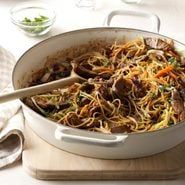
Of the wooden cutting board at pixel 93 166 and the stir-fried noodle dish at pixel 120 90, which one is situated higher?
the stir-fried noodle dish at pixel 120 90

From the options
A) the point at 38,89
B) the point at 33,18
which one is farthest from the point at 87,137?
the point at 33,18

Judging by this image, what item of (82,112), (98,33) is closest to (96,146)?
(82,112)

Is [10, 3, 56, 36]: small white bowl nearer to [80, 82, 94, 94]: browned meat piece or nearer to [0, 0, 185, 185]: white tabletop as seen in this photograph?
[0, 0, 185, 185]: white tabletop

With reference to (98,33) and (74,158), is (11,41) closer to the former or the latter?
(98,33)

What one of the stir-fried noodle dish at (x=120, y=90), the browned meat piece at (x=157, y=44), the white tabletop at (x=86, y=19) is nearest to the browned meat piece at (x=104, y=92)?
the stir-fried noodle dish at (x=120, y=90)

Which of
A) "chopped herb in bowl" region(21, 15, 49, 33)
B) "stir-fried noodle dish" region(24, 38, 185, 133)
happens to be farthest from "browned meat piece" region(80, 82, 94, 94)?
"chopped herb in bowl" region(21, 15, 49, 33)

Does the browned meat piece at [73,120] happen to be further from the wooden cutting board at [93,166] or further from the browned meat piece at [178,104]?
the browned meat piece at [178,104]

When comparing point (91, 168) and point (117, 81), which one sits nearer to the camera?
point (91, 168)
